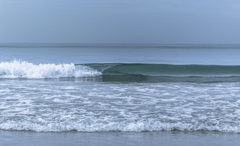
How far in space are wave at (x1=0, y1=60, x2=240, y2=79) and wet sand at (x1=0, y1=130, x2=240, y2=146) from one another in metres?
8.15

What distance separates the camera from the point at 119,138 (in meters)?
4.07

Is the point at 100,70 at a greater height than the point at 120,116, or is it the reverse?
the point at 100,70

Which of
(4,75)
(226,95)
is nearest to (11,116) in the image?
(226,95)

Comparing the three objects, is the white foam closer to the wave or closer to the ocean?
the wave

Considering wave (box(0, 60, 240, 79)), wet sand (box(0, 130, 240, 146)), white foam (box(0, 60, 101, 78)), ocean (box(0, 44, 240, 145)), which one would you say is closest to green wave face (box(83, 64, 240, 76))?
wave (box(0, 60, 240, 79))

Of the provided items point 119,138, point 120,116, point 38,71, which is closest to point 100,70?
point 38,71

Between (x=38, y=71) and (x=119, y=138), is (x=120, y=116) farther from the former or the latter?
(x=38, y=71)

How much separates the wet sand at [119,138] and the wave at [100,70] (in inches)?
321

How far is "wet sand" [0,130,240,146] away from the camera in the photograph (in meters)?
3.85

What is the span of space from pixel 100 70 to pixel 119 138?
33.6 feet

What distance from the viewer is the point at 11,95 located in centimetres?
727

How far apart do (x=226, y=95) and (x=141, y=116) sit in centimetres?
336

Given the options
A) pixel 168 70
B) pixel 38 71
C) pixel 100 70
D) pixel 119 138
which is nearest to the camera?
pixel 119 138

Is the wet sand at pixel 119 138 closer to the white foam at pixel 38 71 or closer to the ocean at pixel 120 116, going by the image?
the ocean at pixel 120 116
